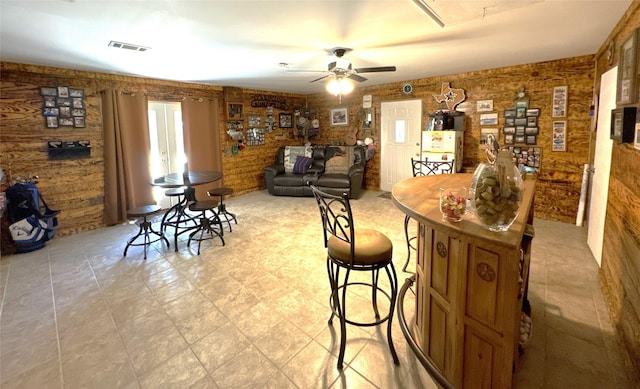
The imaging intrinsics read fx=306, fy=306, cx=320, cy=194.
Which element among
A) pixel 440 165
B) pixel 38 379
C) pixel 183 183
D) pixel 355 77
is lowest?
pixel 38 379

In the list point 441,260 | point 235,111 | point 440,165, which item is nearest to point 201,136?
point 235,111

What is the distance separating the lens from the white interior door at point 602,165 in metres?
2.85

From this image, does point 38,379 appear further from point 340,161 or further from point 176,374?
point 340,161

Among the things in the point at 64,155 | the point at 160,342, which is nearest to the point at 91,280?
the point at 160,342

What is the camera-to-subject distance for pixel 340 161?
645 centimetres

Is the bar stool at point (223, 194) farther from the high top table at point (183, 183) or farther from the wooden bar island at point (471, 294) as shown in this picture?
the wooden bar island at point (471, 294)

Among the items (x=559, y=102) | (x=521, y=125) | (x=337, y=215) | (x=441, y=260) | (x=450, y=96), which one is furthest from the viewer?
(x=450, y=96)

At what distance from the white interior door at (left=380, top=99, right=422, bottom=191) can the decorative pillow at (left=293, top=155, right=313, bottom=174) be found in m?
1.59

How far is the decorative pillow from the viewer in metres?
6.62

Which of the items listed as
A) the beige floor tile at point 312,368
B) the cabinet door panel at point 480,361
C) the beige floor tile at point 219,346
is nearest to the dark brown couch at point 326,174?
the beige floor tile at point 219,346

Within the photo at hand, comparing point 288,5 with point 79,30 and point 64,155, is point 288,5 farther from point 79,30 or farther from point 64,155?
point 64,155

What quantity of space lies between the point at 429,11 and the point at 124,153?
460 centimetres

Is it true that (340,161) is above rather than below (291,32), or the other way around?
below

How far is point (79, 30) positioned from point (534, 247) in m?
5.06
